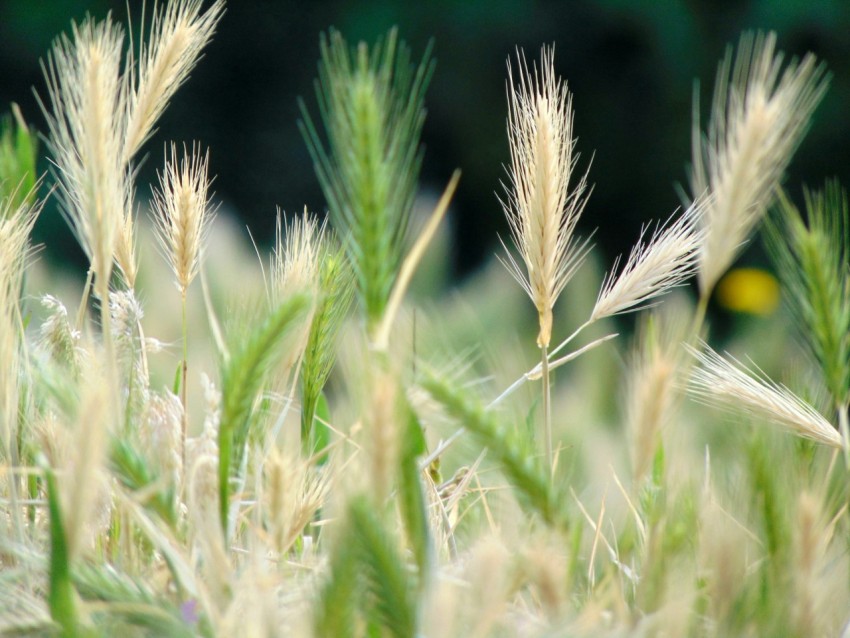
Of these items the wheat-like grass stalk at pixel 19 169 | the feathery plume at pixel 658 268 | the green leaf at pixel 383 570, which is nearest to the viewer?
the green leaf at pixel 383 570

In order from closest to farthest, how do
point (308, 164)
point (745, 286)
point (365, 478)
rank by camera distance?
point (365, 478)
point (745, 286)
point (308, 164)

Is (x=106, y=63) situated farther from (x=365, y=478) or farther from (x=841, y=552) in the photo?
(x=841, y=552)

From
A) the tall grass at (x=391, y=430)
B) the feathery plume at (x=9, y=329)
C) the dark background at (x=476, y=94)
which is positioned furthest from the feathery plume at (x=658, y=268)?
the dark background at (x=476, y=94)

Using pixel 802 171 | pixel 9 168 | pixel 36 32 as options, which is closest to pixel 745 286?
pixel 802 171

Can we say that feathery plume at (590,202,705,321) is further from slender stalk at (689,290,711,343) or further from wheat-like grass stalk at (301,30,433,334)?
wheat-like grass stalk at (301,30,433,334)

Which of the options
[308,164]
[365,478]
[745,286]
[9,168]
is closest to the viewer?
[365,478]

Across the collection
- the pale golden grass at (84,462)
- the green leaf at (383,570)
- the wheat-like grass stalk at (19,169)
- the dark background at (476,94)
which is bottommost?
the green leaf at (383,570)

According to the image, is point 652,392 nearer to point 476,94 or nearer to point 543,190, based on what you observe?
point 543,190

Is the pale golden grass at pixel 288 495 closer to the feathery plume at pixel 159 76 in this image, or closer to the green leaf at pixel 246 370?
the green leaf at pixel 246 370
